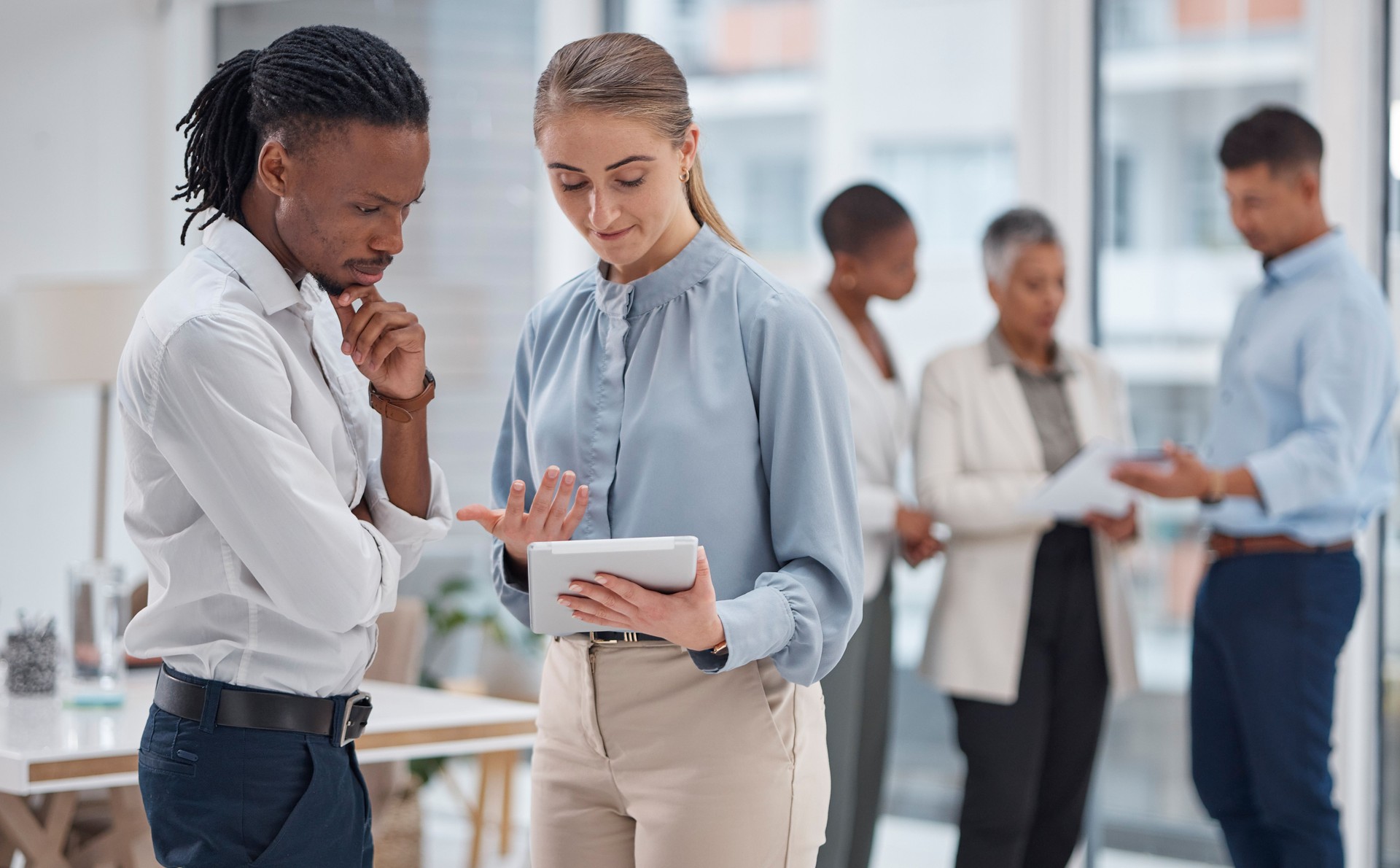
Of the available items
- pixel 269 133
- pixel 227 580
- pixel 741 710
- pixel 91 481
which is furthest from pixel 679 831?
pixel 91 481

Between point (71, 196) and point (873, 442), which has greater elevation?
point (71, 196)

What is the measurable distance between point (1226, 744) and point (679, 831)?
5.95ft

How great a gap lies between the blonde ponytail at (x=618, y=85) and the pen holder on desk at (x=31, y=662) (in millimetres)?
1810

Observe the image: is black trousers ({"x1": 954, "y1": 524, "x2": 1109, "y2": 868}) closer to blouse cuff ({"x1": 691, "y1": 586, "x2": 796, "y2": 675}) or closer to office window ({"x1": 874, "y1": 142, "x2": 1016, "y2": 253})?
office window ({"x1": 874, "y1": 142, "x2": 1016, "y2": 253})

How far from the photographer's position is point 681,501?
1.44 m

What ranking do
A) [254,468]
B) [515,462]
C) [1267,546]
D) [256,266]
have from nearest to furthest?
1. [254,468]
2. [256,266]
3. [515,462]
4. [1267,546]

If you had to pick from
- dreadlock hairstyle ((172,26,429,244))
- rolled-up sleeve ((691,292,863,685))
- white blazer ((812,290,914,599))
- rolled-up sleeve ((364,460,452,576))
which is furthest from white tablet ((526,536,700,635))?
white blazer ((812,290,914,599))

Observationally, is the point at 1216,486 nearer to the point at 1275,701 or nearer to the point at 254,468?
the point at 1275,701

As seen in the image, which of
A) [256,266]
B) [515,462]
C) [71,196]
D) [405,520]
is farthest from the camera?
[71,196]

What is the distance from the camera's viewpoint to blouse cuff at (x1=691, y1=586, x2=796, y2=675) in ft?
4.40

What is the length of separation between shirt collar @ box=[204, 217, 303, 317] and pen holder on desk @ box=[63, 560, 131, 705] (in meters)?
1.57

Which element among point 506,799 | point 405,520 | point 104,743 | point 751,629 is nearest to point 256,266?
point 405,520

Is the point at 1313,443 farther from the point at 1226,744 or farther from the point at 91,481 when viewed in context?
the point at 91,481

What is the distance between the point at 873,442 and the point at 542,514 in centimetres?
151
